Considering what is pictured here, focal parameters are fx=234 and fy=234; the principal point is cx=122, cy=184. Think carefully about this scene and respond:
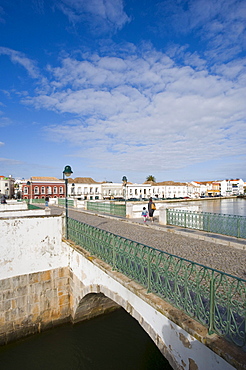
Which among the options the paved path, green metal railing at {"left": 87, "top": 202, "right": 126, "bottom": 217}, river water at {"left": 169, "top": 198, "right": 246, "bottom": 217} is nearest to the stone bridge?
the paved path

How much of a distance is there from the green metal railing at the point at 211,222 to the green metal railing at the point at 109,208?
5.21 meters

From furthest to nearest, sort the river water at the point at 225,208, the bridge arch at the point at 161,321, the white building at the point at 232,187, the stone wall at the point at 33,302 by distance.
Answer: the white building at the point at 232,187
the river water at the point at 225,208
the stone wall at the point at 33,302
the bridge arch at the point at 161,321

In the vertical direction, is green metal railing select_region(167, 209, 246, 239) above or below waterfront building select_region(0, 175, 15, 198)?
below

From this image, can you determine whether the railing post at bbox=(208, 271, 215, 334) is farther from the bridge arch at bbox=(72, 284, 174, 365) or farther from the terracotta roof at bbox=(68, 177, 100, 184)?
the terracotta roof at bbox=(68, 177, 100, 184)

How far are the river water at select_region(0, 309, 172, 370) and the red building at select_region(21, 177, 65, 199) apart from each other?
44905 millimetres

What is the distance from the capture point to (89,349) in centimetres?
732

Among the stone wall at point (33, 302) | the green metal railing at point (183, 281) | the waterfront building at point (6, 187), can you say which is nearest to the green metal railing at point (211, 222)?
the green metal railing at point (183, 281)

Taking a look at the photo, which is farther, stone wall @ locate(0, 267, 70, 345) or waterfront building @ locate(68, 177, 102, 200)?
waterfront building @ locate(68, 177, 102, 200)

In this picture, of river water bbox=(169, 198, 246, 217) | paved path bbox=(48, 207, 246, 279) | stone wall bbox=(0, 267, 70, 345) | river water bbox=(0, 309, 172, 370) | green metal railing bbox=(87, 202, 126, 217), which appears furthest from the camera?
river water bbox=(169, 198, 246, 217)

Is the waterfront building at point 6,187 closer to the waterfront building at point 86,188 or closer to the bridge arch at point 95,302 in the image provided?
the waterfront building at point 86,188

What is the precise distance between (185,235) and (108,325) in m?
4.45

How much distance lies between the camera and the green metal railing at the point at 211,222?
339 inches

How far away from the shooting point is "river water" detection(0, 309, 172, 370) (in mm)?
6734


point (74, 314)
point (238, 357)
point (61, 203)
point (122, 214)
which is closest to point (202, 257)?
point (238, 357)
